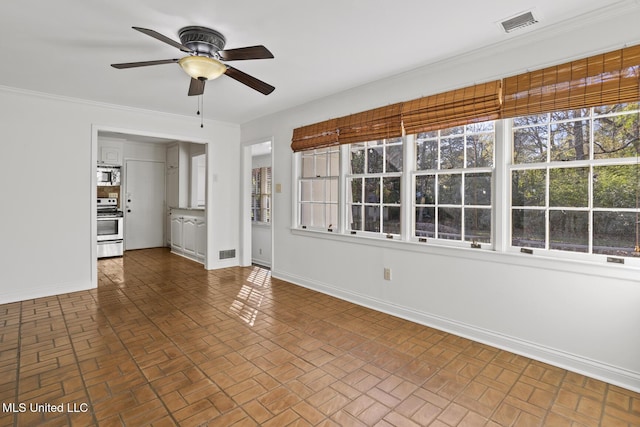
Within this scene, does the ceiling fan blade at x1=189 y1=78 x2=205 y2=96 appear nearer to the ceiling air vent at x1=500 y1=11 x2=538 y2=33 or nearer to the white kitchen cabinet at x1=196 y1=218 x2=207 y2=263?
the ceiling air vent at x1=500 y1=11 x2=538 y2=33

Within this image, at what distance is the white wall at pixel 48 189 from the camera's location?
3.98 m

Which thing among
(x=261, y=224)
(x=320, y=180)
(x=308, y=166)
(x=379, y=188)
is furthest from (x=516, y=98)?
(x=261, y=224)

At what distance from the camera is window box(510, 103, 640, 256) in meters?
2.29

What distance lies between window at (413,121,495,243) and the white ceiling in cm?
74

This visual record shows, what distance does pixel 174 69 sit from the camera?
3.34m

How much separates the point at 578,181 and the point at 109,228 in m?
7.46

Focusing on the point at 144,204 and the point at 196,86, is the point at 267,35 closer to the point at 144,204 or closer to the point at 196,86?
the point at 196,86

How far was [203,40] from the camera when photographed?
2574 millimetres

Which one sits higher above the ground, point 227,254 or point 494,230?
point 494,230

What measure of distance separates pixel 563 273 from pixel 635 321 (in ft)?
1.55

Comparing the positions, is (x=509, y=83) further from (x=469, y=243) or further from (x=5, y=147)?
(x=5, y=147)

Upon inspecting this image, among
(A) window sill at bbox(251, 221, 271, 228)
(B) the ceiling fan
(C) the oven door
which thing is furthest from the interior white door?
(B) the ceiling fan

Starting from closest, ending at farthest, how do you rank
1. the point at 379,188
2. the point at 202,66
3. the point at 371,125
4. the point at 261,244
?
the point at 202,66, the point at 371,125, the point at 379,188, the point at 261,244

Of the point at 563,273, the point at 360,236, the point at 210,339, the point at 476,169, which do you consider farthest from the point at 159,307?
the point at 563,273
